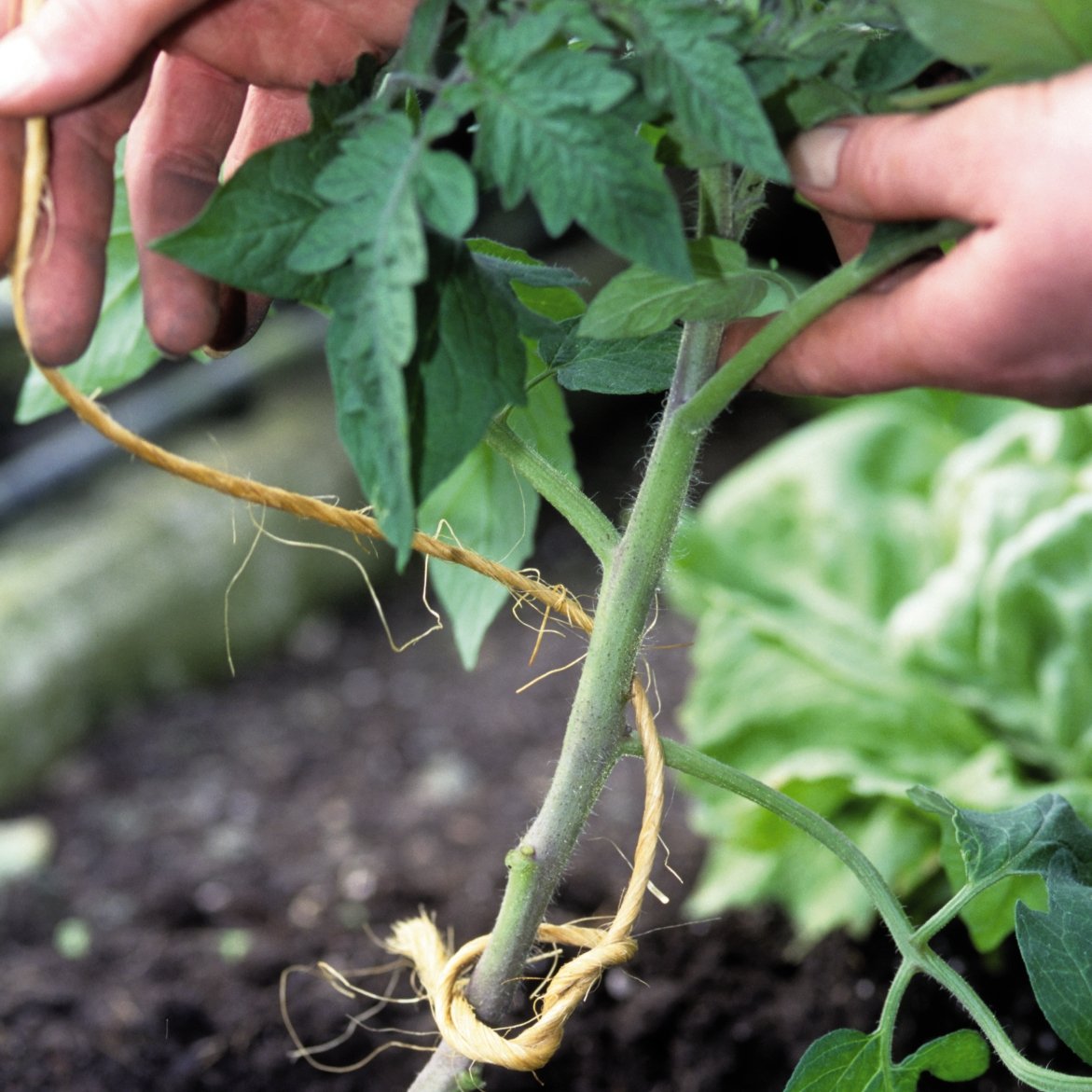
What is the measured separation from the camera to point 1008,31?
330 millimetres

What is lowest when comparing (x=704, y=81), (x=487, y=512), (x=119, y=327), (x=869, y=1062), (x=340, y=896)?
(x=340, y=896)

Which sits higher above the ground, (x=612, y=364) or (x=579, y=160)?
(x=579, y=160)

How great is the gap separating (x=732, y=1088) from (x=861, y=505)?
0.53 meters

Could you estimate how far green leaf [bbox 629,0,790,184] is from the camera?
0.32 metres

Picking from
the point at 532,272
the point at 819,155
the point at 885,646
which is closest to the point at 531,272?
the point at 532,272

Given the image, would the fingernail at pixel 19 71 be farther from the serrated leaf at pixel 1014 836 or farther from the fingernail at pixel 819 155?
the serrated leaf at pixel 1014 836

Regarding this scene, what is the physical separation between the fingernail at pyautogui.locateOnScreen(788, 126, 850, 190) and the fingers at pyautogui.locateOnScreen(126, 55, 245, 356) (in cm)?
18

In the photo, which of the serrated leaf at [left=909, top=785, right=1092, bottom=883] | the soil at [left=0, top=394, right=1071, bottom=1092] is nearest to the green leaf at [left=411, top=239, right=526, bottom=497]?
the serrated leaf at [left=909, top=785, right=1092, bottom=883]

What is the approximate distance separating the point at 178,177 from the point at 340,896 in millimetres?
709

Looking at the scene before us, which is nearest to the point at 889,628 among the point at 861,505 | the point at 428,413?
the point at 861,505

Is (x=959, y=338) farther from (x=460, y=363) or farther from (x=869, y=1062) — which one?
(x=869, y=1062)

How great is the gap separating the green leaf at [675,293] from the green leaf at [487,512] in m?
0.14

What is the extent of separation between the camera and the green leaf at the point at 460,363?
34 centimetres

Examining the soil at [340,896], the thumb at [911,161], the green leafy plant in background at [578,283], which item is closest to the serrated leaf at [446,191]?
the green leafy plant in background at [578,283]
